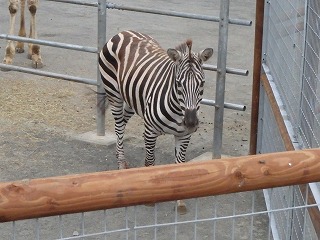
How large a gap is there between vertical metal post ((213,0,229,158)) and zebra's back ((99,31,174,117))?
52 centimetres

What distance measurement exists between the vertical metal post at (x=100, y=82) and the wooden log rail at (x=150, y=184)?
184 inches

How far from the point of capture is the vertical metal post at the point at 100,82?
285 inches

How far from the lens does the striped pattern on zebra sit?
227 inches

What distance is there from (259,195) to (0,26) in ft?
21.1

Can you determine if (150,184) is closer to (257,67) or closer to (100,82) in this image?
(257,67)

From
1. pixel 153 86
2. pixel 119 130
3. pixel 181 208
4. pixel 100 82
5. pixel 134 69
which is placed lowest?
pixel 181 208

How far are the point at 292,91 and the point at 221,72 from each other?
1.77 m

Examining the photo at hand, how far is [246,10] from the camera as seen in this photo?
13.3 meters

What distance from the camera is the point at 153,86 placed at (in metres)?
6.30

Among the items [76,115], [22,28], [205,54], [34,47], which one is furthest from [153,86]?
[22,28]

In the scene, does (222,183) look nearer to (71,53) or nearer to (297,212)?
(297,212)

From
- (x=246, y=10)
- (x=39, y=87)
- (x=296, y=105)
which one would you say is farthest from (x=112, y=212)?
(x=246, y=10)

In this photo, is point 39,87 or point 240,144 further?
point 39,87

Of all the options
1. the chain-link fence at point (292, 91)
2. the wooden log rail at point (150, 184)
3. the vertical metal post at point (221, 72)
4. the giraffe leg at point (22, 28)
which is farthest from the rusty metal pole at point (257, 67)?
the giraffe leg at point (22, 28)
